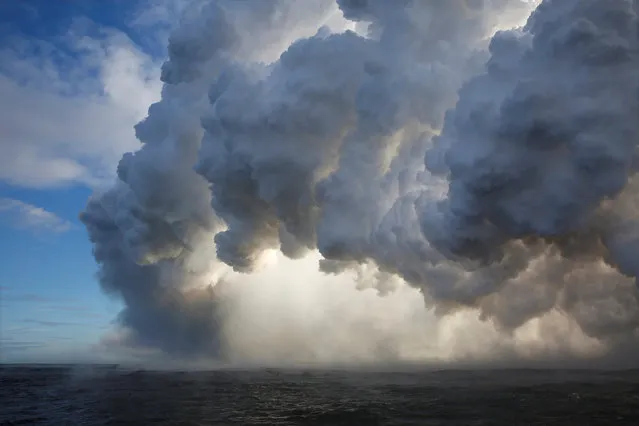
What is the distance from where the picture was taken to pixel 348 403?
6738 cm

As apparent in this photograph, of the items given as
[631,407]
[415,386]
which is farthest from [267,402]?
[631,407]

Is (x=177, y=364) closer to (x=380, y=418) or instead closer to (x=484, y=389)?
(x=484, y=389)

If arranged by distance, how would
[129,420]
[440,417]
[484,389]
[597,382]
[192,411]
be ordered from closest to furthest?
[440,417] → [129,420] → [192,411] → [484,389] → [597,382]

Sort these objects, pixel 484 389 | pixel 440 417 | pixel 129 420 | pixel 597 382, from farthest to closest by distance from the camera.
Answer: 1. pixel 597 382
2. pixel 484 389
3. pixel 129 420
4. pixel 440 417

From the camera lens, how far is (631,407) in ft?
193

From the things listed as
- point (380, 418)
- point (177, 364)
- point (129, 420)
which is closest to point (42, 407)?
point (129, 420)

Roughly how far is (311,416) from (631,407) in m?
33.5

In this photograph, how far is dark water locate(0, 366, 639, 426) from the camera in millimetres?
54750

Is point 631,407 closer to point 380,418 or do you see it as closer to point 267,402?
point 380,418

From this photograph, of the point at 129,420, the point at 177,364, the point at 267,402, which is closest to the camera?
the point at 129,420

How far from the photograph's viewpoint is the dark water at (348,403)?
54.8 metres

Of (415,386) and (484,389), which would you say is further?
(415,386)

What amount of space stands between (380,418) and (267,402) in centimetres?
2081

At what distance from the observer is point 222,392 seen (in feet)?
281
